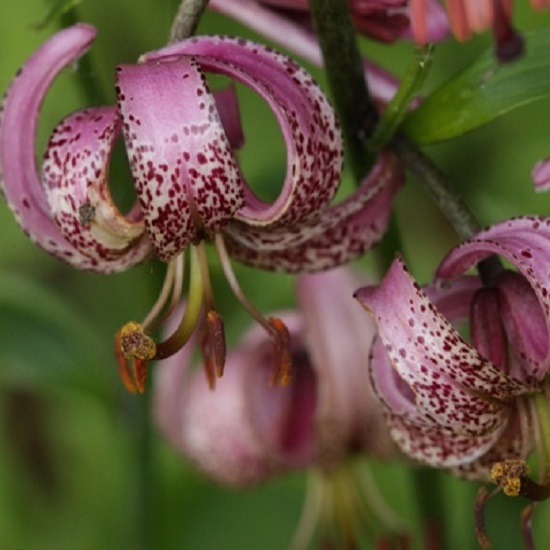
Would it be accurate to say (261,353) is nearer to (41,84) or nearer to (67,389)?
(67,389)

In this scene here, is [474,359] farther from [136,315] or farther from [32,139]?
[136,315]

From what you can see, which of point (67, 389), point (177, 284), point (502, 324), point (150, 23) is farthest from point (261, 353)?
point (150, 23)

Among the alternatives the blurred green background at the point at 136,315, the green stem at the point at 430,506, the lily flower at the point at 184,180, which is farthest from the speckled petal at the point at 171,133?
the blurred green background at the point at 136,315

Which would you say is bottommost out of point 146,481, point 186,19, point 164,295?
point 146,481

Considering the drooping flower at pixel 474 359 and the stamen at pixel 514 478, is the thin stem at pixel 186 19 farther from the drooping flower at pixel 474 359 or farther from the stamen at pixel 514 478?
the stamen at pixel 514 478

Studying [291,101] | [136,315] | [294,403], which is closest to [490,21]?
[291,101]

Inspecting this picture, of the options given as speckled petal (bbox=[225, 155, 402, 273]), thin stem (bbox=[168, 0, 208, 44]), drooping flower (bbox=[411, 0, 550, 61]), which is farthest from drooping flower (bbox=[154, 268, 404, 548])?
drooping flower (bbox=[411, 0, 550, 61])
